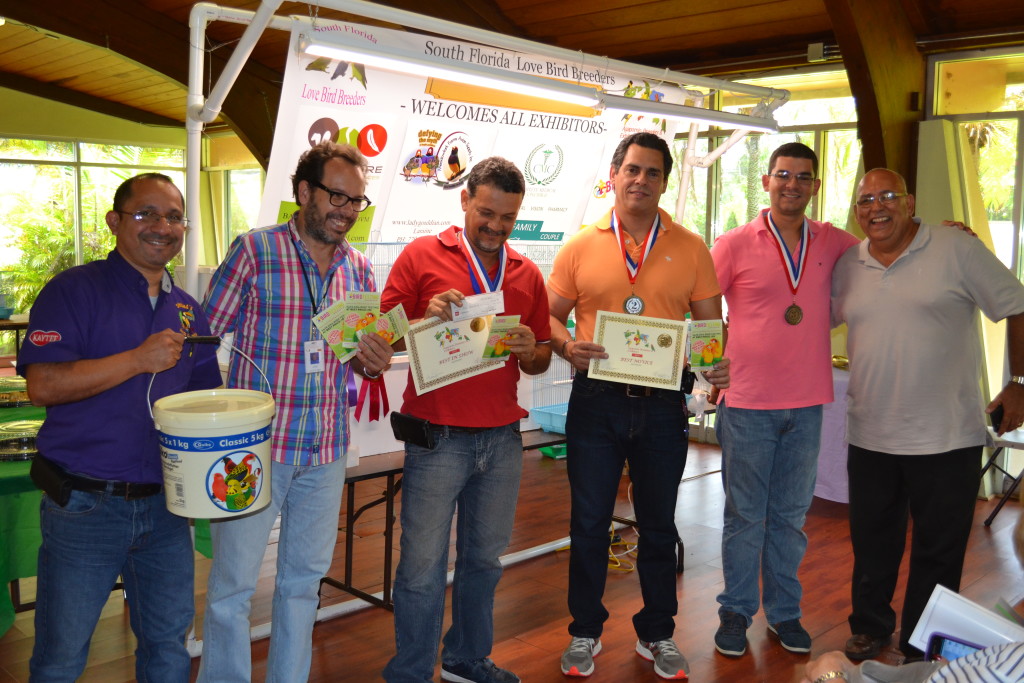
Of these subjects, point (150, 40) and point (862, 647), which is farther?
point (150, 40)

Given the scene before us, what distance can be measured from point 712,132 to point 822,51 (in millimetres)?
1375

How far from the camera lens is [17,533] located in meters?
3.18

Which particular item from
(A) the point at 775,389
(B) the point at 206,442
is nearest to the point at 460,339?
(B) the point at 206,442

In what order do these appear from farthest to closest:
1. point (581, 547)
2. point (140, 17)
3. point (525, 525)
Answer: point (140, 17)
point (525, 525)
point (581, 547)

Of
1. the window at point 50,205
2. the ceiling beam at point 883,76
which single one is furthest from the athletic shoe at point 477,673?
the window at point 50,205

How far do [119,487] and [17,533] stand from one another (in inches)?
54.6

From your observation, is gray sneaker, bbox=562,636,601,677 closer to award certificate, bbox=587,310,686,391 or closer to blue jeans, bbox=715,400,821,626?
blue jeans, bbox=715,400,821,626

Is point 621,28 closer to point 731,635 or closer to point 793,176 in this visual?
point 793,176

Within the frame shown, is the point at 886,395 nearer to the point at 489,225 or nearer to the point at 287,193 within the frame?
the point at 489,225

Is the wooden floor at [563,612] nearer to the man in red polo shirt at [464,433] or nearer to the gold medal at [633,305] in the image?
the man in red polo shirt at [464,433]

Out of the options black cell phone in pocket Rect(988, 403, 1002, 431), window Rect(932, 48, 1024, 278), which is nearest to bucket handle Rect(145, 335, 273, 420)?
black cell phone in pocket Rect(988, 403, 1002, 431)

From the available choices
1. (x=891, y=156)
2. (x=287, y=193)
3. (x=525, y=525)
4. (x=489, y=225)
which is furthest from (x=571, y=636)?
(x=891, y=156)

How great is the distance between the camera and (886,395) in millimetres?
3287

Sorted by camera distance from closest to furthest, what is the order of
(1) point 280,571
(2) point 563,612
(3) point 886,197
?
(1) point 280,571 < (3) point 886,197 < (2) point 563,612
